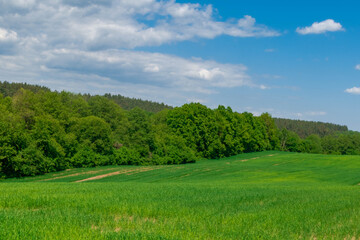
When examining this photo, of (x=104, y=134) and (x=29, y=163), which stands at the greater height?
(x=104, y=134)

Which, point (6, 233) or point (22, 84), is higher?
point (22, 84)

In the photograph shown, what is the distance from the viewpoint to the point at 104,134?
62188 mm

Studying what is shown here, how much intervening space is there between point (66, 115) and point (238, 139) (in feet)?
176

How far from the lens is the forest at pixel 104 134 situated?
1809 inches

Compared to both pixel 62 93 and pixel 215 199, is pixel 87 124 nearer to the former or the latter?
pixel 62 93

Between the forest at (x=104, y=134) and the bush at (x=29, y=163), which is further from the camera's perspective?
the forest at (x=104, y=134)

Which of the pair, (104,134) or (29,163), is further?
(104,134)

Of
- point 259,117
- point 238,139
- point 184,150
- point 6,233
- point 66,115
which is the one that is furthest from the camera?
point 259,117

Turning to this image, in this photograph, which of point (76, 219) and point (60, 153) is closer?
point (76, 219)

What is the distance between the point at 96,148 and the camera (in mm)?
61062

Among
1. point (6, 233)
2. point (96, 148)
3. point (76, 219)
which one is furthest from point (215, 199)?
point (96, 148)

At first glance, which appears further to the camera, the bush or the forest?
the forest

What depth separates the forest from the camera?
151 feet

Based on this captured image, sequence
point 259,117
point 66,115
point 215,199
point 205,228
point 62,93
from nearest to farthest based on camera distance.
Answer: point 205,228 < point 215,199 < point 66,115 < point 62,93 < point 259,117
